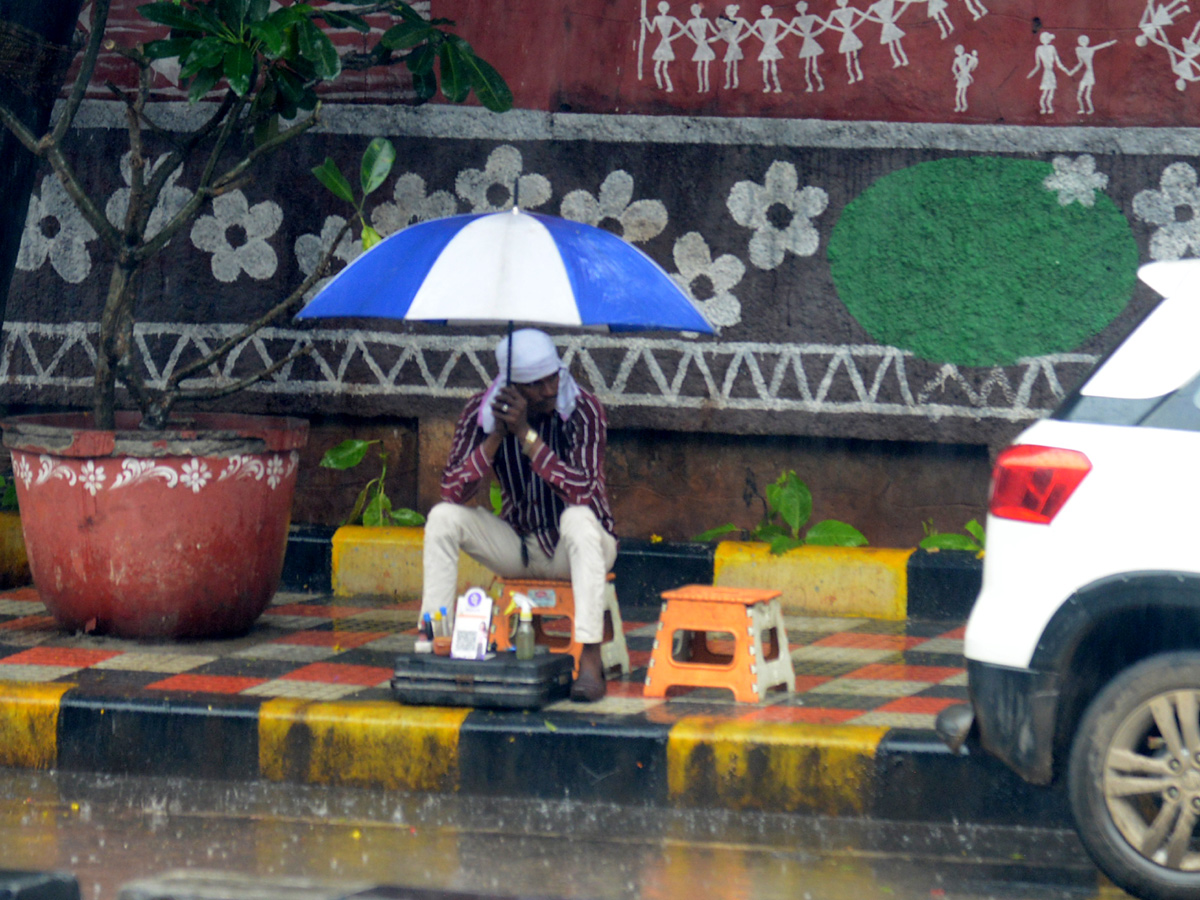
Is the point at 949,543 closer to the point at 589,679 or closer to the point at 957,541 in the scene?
the point at 957,541

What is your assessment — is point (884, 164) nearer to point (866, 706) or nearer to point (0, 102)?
point (866, 706)

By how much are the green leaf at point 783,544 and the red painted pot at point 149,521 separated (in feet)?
6.92

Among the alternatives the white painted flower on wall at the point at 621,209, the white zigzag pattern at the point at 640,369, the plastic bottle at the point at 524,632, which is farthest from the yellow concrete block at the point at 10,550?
the plastic bottle at the point at 524,632

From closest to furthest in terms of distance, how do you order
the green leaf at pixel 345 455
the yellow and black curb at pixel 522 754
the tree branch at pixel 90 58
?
the yellow and black curb at pixel 522 754 → the tree branch at pixel 90 58 → the green leaf at pixel 345 455

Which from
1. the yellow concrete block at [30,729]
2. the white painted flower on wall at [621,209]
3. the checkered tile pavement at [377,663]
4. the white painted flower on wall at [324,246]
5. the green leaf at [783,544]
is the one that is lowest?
the yellow concrete block at [30,729]

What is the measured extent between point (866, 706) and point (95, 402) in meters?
3.31

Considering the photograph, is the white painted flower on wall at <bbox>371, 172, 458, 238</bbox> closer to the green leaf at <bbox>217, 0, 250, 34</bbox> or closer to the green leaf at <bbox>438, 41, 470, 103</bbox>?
the green leaf at <bbox>438, 41, 470, 103</bbox>

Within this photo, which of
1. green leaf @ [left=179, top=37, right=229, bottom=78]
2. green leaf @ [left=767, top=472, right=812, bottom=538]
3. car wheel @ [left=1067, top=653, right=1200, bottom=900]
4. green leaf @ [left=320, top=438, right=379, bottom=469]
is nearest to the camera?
car wheel @ [left=1067, top=653, right=1200, bottom=900]

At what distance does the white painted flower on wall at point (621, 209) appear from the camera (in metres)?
7.58

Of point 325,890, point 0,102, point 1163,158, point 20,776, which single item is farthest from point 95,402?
point 1163,158

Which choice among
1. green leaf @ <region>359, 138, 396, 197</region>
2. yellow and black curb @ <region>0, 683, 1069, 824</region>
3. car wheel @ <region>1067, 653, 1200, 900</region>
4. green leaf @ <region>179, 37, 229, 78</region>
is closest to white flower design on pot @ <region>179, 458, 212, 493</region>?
yellow and black curb @ <region>0, 683, 1069, 824</region>

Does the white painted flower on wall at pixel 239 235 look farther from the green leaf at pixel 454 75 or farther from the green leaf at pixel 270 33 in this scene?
the green leaf at pixel 270 33

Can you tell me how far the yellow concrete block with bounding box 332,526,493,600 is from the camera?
7.45 m

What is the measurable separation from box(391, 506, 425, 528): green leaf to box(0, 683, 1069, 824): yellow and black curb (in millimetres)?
2321
